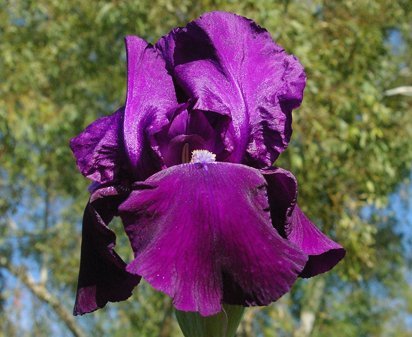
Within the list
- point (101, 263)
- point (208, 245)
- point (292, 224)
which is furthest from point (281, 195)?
point (101, 263)

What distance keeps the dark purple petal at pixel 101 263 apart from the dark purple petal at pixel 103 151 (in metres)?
0.06

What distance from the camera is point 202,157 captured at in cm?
108

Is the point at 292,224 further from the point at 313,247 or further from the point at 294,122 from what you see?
the point at 294,122

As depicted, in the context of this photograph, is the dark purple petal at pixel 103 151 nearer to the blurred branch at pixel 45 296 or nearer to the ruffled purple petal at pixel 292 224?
the ruffled purple petal at pixel 292 224

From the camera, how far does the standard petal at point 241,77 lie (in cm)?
113

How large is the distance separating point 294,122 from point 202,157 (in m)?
3.93

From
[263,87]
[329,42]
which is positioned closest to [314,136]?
[329,42]

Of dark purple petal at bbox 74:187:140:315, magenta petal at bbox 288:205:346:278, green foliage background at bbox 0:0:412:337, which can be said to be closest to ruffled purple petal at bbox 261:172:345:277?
magenta petal at bbox 288:205:346:278

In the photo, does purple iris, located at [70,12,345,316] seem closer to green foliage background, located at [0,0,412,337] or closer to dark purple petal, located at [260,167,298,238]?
dark purple petal, located at [260,167,298,238]

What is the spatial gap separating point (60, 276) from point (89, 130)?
22.2ft

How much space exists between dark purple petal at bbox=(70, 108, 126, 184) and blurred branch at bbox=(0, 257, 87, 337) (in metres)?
5.83

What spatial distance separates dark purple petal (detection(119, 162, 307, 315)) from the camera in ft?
2.95

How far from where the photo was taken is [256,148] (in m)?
1.13

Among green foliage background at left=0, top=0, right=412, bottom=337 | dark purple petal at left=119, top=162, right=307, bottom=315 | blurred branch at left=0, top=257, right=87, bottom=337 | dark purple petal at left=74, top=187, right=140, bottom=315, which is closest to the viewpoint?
dark purple petal at left=119, top=162, right=307, bottom=315
